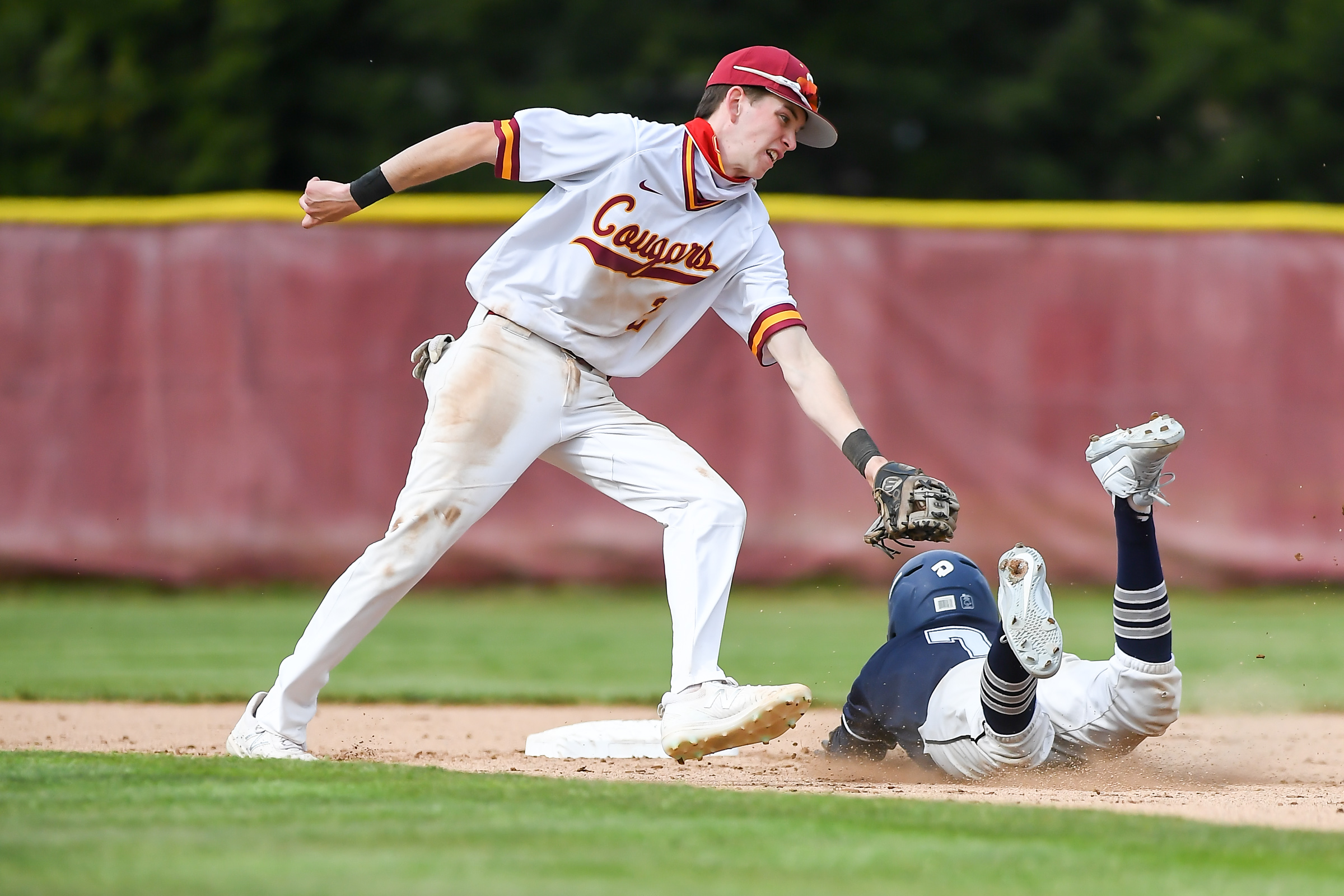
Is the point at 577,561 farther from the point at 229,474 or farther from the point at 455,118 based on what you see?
the point at 455,118

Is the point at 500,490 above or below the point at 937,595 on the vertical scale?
above

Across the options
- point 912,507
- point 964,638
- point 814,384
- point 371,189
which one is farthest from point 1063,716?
point 371,189

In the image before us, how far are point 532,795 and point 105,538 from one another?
7046 mm

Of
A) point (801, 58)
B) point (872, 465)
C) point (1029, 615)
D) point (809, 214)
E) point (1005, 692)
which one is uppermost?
point (801, 58)

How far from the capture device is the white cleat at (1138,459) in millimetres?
3885

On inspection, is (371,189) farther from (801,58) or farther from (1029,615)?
(801,58)

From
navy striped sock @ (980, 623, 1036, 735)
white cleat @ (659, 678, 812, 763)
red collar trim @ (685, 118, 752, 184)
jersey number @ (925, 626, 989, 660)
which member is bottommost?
white cleat @ (659, 678, 812, 763)

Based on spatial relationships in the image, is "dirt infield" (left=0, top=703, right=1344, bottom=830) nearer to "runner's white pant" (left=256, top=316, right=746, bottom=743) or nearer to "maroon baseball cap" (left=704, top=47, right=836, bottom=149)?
"runner's white pant" (left=256, top=316, right=746, bottom=743)

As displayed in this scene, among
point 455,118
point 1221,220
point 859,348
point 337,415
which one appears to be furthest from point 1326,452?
point 455,118

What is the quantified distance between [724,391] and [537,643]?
101 inches

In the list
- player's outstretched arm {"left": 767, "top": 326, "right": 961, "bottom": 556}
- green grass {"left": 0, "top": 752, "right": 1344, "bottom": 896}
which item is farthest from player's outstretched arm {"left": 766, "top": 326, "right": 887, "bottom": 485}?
green grass {"left": 0, "top": 752, "right": 1344, "bottom": 896}

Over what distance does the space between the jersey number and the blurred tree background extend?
11.8m

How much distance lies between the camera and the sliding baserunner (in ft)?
12.4

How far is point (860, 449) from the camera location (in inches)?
153
